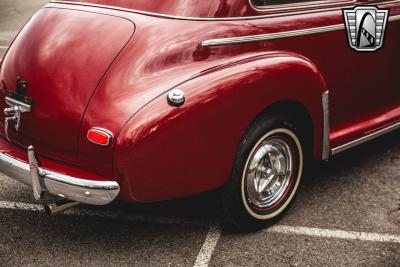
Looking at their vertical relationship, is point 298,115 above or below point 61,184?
below

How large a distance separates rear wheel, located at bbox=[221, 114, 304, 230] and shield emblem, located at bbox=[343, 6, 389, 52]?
0.83 m

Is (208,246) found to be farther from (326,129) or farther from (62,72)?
(62,72)

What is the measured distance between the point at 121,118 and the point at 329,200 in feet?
5.96

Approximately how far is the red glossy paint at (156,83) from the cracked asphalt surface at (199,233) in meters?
0.51

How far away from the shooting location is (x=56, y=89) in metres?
2.90

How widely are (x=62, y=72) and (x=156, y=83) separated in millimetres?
573

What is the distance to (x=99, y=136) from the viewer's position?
8.69ft

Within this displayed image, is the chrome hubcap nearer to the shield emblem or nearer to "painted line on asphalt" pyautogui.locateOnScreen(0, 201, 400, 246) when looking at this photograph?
"painted line on asphalt" pyautogui.locateOnScreen(0, 201, 400, 246)

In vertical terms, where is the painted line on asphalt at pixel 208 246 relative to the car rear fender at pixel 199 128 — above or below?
below

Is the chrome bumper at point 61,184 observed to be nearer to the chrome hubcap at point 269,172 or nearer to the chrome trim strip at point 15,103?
the chrome trim strip at point 15,103

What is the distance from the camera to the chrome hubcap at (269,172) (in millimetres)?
3193

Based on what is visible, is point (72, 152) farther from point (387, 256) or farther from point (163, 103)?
point (387, 256)

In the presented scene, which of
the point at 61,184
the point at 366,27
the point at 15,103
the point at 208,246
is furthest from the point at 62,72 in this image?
the point at 366,27

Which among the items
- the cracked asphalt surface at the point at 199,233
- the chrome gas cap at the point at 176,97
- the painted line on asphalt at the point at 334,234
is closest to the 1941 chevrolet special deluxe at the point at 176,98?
the chrome gas cap at the point at 176,97
